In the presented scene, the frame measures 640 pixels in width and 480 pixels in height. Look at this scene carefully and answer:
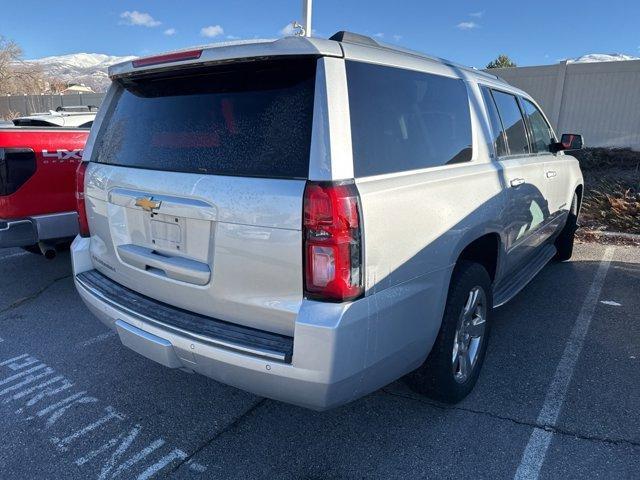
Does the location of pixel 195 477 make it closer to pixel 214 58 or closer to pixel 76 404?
pixel 76 404

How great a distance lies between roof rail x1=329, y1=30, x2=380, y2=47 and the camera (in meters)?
2.26

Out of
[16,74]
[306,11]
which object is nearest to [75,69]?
[16,74]

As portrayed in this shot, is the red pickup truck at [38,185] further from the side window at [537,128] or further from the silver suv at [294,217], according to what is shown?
the side window at [537,128]

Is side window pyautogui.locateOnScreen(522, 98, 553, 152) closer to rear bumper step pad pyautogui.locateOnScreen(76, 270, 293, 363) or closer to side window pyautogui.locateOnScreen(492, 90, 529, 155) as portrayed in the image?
side window pyautogui.locateOnScreen(492, 90, 529, 155)

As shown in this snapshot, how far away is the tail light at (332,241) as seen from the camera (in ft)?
6.48

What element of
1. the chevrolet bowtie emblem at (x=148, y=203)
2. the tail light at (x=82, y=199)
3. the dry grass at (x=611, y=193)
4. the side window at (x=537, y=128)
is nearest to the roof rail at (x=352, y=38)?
the chevrolet bowtie emblem at (x=148, y=203)

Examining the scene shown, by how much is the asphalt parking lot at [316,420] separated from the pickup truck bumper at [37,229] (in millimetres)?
805

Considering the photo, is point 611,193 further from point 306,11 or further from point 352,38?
point 352,38

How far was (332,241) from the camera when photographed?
6.51 ft

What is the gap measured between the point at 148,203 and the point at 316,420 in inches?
60.9

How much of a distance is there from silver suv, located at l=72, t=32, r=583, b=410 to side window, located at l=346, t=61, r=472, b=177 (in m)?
0.01

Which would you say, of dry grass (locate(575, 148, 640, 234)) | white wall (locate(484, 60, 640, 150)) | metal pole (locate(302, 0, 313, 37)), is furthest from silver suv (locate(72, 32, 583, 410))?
white wall (locate(484, 60, 640, 150))

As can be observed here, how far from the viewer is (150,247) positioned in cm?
254

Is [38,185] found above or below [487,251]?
above
